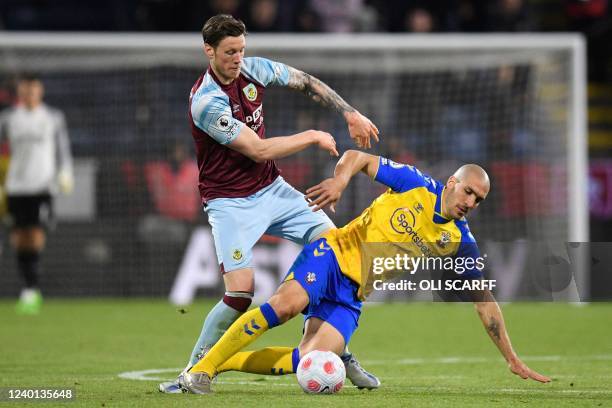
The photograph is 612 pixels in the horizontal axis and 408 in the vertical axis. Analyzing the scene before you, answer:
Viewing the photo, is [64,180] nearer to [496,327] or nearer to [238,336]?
[238,336]

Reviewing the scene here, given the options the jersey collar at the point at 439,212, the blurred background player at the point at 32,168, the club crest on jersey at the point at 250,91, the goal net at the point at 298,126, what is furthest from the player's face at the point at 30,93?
the jersey collar at the point at 439,212

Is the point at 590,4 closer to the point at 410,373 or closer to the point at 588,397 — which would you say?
the point at 410,373

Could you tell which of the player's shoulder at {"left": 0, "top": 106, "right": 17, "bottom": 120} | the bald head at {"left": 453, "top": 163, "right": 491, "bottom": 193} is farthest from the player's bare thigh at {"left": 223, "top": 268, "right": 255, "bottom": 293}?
the player's shoulder at {"left": 0, "top": 106, "right": 17, "bottom": 120}

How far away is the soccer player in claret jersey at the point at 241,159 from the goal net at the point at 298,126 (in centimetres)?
665

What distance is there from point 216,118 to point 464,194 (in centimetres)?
138

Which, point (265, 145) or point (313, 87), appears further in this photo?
point (313, 87)

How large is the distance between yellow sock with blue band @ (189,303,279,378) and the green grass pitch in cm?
16

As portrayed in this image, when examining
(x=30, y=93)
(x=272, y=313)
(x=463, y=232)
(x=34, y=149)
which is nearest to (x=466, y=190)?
(x=463, y=232)

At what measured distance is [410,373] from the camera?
7.52 meters

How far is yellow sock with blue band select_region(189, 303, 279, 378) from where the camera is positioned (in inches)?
241

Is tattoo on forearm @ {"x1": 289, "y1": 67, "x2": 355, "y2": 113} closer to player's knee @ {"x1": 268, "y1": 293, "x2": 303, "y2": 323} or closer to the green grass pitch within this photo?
player's knee @ {"x1": 268, "y1": 293, "x2": 303, "y2": 323}

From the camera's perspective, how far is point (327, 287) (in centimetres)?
636

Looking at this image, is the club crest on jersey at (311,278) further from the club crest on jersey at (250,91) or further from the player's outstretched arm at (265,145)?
the club crest on jersey at (250,91)

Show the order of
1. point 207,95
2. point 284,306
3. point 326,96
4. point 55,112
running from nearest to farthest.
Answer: point 284,306 < point 207,95 < point 326,96 < point 55,112
